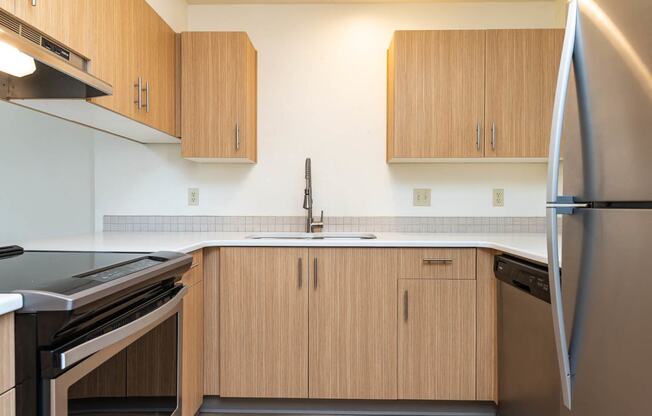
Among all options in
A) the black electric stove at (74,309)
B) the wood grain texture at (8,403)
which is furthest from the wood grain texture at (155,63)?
the wood grain texture at (8,403)

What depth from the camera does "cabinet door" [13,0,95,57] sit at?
3.98ft

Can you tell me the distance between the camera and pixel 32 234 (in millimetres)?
1951

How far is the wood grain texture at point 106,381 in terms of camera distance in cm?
90

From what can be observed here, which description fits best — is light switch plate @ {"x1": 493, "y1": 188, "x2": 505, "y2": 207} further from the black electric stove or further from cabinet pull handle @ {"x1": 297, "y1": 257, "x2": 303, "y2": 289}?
the black electric stove

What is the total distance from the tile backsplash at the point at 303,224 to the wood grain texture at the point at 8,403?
5.81 ft

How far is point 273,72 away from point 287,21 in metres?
0.33

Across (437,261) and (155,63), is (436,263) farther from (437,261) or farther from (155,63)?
(155,63)

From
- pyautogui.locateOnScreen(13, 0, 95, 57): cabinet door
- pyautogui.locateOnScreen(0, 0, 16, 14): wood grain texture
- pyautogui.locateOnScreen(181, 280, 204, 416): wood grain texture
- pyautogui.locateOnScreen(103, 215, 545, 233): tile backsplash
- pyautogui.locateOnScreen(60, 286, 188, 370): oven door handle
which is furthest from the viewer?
pyautogui.locateOnScreen(103, 215, 545, 233): tile backsplash

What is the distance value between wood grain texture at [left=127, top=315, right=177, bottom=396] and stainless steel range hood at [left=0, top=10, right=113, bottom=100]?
32.1 inches

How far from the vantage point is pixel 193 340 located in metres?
1.82

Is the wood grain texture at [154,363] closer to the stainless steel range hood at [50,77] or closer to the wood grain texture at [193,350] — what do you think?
the wood grain texture at [193,350]

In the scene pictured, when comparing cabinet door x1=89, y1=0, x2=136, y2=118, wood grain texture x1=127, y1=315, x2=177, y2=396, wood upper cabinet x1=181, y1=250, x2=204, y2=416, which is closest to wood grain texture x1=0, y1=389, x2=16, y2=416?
wood grain texture x1=127, y1=315, x2=177, y2=396

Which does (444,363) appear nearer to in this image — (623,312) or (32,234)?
(623,312)

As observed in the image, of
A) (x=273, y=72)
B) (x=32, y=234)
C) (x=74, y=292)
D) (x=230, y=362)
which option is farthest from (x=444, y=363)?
(x=32, y=234)
